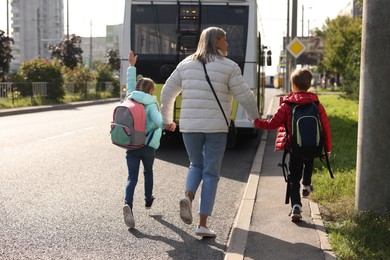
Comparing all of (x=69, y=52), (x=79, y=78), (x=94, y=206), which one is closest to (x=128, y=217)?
(x=94, y=206)

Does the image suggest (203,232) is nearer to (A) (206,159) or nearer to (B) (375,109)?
(A) (206,159)

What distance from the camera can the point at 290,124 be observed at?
18.6 ft

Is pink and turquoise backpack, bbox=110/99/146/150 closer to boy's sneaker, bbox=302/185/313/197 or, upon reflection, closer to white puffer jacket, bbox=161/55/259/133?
white puffer jacket, bbox=161/55/259/133

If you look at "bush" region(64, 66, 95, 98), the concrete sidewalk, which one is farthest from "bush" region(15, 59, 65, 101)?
the concrete sidewalk

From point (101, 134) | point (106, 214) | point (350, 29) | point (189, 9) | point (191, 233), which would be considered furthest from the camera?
point (350, 29)

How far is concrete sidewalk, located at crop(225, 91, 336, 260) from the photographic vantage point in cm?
480

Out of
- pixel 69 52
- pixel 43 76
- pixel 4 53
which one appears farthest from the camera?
pixel 69 52

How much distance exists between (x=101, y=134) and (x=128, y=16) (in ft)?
14.3

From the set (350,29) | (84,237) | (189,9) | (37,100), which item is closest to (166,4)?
(189,9)

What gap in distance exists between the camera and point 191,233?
18.8ft

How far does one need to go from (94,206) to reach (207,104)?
2.25 metres

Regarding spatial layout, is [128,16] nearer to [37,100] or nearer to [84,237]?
[84,237]

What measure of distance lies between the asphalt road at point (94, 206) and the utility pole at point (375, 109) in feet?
4.54

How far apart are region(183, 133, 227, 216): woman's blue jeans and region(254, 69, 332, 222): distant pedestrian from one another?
46 cm
